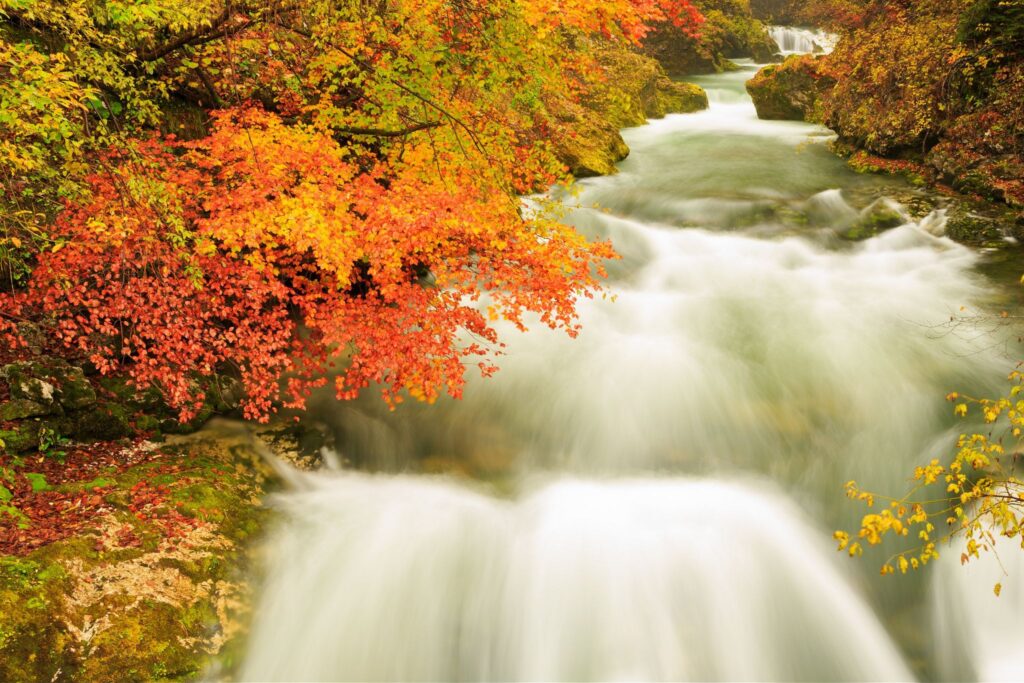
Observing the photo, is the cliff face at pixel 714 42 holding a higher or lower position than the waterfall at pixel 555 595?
higher

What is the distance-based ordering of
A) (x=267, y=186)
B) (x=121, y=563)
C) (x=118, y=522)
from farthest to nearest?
1. (x=267, y=186)
2. (x=118, y=522)
3. (x=121, y=563)

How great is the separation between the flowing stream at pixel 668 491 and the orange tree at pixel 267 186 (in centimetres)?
119

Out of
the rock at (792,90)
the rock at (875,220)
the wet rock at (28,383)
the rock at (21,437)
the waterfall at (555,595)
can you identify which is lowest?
the waterfall at (555,595)

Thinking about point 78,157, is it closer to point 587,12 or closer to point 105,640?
point 105,640

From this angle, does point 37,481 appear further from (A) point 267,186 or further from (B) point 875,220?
(B) point 875,220

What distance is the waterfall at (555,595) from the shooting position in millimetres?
5234

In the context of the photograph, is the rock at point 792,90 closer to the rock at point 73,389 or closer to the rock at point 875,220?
the rock at point 875,220

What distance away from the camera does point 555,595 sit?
5703 millimetres

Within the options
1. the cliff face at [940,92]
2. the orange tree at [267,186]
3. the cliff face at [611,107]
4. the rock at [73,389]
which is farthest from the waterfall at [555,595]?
the cliff face at [611,107]

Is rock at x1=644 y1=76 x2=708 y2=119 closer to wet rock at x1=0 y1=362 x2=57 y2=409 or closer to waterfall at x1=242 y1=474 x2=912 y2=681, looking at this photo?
waterfall at x1=242 y1=474 x2=912 y2=681

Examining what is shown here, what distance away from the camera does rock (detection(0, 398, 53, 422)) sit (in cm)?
564

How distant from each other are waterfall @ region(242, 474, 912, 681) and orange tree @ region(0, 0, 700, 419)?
1.53 meters

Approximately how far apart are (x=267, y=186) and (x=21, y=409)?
312cm

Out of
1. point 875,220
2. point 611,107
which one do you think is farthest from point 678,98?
point 875,220
